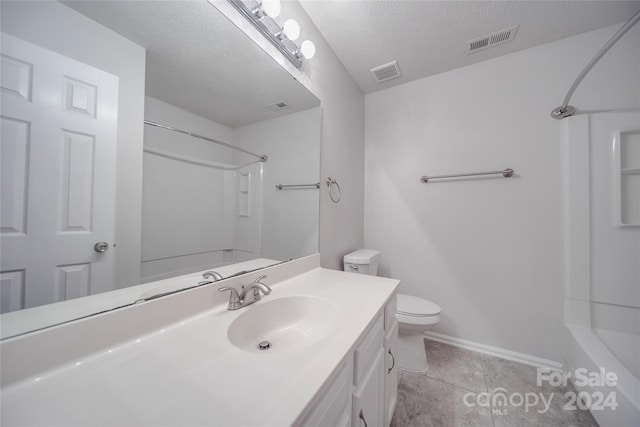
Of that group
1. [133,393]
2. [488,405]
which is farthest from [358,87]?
[488,405]

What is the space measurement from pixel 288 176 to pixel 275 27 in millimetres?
732

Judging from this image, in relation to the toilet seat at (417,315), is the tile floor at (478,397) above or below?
below

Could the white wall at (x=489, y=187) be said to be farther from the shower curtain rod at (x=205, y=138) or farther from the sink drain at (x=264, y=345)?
the sink drain at (x=264, y=345)

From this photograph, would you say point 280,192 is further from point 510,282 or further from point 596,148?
point 596,148

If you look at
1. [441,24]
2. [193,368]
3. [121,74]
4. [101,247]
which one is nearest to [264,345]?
[193,368]

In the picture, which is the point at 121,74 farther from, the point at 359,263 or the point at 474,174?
the point at 474,174

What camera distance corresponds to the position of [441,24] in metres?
1.35

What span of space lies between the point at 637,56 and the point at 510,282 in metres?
1.59

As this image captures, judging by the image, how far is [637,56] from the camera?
4.17ft

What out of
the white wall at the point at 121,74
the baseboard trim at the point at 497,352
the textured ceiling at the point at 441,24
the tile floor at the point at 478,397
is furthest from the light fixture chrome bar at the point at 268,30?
the baseboard trim at the point at 497,352

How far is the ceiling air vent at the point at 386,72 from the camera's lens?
67.6 inches

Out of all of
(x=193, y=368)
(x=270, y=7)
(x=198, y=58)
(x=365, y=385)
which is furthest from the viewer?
(x=270, y=7)

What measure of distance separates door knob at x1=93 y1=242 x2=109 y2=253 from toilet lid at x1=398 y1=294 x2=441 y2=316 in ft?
4.90

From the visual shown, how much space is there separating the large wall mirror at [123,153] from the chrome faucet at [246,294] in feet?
0.36
